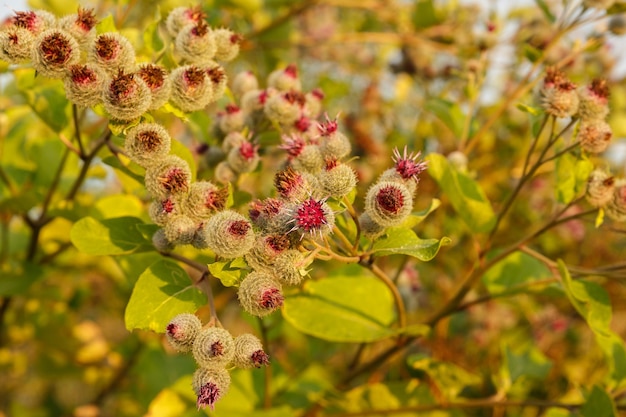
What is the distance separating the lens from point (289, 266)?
144cm

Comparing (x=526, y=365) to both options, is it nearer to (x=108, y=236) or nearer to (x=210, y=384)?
(x=210, y=384)

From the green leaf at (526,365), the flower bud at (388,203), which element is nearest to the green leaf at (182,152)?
the flower bud at (388,203)

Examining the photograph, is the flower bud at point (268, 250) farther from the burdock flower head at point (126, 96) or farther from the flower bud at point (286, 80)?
the flower bud at point (286, 80)

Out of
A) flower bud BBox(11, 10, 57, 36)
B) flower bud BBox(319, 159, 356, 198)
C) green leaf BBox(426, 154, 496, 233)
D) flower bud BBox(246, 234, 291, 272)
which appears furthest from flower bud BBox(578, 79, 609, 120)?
flower bud BBox(11, 10, 57, 36)

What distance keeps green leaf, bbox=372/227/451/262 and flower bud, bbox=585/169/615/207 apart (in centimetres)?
72

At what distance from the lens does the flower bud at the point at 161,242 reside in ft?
5.48

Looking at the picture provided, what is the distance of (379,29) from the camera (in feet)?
17.2

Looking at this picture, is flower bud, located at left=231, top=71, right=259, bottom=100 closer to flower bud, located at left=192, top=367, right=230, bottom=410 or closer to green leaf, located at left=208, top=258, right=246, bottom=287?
green leaf, located at left=208, top=258, right=246, bottom=287

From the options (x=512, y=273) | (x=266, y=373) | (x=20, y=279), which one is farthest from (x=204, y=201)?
(x=512, y=273)

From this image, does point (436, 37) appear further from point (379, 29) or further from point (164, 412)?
point (164, 412)

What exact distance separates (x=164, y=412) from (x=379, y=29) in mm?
3969

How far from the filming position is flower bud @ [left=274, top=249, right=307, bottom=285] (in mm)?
1437

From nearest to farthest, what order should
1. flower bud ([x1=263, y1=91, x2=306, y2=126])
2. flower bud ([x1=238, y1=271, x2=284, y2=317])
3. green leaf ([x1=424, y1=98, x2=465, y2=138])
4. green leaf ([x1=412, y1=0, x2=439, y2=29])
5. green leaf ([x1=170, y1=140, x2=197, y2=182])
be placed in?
flower bud ([x1=238, y1=271, x2=284, y2=317]), green leaf ([x1=170, y1=140, x2=197, y2=182]), flower bud ([x1=263, y1=91, x2=306, y2=126]), green leaf ([x1=424, y1=98, x2=465, y2=138]), green leaf ([x1=412, y1=0, x2=439, y2=29])

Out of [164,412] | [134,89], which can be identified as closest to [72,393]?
[164,412]
